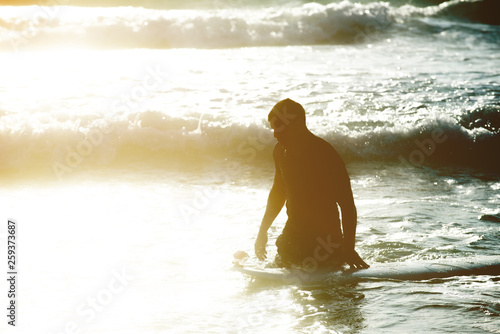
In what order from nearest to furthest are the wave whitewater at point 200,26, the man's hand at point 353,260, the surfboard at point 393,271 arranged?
the man's hand at point 353,260
the surfboard at point 393,271
the wave whitewater at point 200,26

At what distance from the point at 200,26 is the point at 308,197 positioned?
1601 centimetres

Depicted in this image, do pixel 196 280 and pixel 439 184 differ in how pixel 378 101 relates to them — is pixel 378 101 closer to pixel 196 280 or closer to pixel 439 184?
pixel 439 184

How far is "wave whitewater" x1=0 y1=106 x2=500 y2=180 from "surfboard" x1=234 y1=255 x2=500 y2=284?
4964mm

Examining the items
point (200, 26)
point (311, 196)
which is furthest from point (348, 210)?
point (200, 26)

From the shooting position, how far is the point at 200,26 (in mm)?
20156

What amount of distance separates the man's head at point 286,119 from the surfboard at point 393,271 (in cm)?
107

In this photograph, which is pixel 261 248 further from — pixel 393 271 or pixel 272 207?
pixel 393 271

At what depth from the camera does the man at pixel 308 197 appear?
4.73 m

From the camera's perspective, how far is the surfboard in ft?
16.4

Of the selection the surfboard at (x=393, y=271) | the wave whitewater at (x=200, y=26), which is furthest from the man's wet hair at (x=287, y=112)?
the wave whitewater at (x=200, y=26)

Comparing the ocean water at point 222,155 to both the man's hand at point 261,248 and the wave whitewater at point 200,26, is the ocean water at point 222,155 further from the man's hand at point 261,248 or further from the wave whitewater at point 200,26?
the man's hand at point 261,248

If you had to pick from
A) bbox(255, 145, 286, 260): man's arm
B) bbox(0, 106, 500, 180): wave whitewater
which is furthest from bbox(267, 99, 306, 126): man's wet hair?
bbox(0, 106, 500, 180): wave whitewater

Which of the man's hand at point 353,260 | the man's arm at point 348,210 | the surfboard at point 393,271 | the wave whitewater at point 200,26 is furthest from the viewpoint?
the wave whitewater at point 200,26

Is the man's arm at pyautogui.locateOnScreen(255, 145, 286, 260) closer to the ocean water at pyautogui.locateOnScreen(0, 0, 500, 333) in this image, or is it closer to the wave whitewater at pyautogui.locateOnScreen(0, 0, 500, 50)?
the ocean water at pyautogui.locateOnScreen(0, 0, 500, 333)
